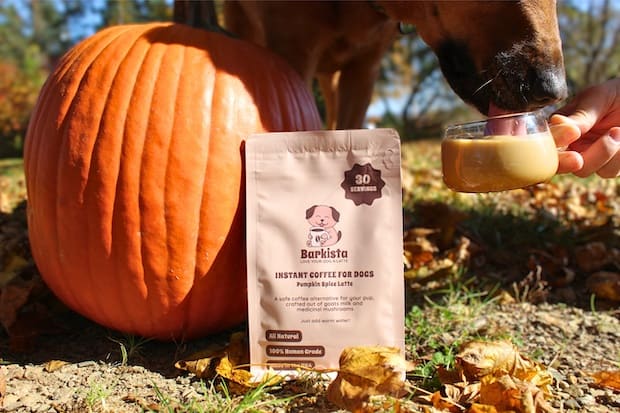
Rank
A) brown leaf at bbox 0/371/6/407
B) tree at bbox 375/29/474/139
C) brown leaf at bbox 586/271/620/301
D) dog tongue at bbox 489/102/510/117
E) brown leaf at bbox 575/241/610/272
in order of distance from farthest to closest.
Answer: tree at bbox 375/29/474/139 → brown leaf at bbox 575/241/610/272 → brown leaf at bbox 586/271/620/301 → dog tongue at bbox 489/102/510/117 → brown leaf at bbox 0/371/6/407

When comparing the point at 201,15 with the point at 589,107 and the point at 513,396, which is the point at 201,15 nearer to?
the point at 589,107

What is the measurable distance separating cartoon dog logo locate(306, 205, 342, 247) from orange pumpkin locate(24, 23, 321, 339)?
232mm

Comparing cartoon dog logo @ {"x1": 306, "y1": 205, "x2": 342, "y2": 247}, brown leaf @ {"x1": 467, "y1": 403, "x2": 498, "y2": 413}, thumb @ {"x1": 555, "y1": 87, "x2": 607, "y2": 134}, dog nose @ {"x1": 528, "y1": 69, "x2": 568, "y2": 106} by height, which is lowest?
brown leaf @ {"x1": 467, "y1": 403, "x2": 498, "y2": 413}

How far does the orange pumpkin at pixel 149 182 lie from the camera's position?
5.16 ft

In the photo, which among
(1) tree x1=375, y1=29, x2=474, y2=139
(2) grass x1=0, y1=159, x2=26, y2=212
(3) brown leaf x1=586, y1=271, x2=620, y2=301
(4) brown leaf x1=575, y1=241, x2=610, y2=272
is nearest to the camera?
(3) brown leaf x1=586, y1=271, x2=620, y2=301

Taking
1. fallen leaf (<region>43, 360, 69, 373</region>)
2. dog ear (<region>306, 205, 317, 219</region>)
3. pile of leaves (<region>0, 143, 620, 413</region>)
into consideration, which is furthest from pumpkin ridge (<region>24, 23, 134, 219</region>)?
dog ear (<region>306, 205, 317, 219</region>)

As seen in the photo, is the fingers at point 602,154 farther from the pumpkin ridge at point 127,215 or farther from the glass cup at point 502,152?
the pumpkin ridge at point 127,215

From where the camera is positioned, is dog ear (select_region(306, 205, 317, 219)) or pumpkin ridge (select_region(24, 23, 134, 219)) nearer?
dog ear (select_region(306, 205, 317, 219))

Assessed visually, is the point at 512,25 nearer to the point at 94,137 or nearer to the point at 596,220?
the point at 94,137

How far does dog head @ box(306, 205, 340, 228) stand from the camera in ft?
4.99

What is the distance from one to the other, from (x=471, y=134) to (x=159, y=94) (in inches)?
33.0

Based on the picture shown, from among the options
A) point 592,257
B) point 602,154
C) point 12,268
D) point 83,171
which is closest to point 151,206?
point 83,171

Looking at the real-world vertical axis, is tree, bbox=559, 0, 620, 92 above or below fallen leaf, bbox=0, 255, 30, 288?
above

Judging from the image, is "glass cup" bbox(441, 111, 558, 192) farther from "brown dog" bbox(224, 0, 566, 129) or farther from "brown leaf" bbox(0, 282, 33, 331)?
Answer: "brown leaf" bbox(0, 282, 33, 331)
